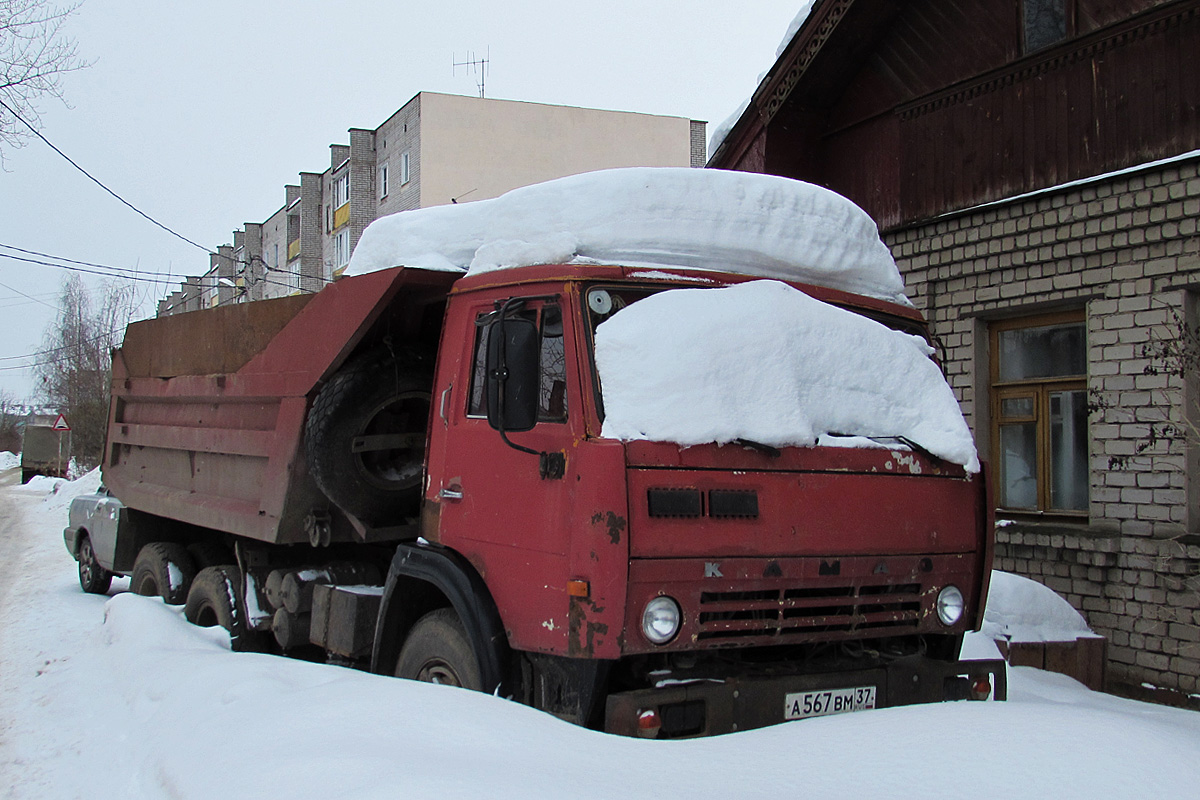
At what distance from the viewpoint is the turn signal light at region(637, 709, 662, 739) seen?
11.4ft

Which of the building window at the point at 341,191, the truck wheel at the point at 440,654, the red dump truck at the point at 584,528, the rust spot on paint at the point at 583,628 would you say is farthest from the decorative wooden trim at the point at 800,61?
the building window at the point at 341,191

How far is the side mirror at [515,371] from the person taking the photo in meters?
3.84

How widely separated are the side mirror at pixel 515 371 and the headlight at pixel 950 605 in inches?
72.4

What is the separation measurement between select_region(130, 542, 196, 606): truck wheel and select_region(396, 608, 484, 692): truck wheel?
373 cm

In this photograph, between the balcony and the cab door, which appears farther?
the balcony

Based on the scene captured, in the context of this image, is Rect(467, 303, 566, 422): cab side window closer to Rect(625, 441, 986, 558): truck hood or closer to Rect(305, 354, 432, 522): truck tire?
Rect(625, 441, 986, 558): truck hood

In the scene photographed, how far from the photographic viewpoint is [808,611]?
381cm

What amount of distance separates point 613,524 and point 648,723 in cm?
71

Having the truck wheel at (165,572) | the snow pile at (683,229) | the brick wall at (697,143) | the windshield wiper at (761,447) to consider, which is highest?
the brick wall at (697,143)

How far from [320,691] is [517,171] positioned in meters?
30.2

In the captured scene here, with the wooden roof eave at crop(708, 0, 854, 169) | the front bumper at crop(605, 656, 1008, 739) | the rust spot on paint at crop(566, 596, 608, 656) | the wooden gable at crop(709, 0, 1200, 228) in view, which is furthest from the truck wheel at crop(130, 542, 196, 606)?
the wooden roof eave at crop(708, 0, 854, 169)

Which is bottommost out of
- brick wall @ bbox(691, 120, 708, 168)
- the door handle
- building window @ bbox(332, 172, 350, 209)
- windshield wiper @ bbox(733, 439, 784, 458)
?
windshield wiper @ bbox(733, 439, 784, 458)

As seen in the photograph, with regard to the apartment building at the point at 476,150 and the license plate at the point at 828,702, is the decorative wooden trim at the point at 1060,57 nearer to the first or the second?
the license plate at the point at 828,702

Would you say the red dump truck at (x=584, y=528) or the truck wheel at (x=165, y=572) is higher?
the red dump truck at (x=584, y=528)
